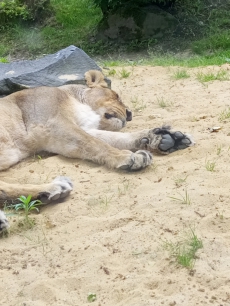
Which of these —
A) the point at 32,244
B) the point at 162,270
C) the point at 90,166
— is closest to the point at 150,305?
the point at 162,270

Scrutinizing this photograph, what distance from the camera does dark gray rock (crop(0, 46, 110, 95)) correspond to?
686cm

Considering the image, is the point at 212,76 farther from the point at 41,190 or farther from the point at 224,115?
the point at 41,190

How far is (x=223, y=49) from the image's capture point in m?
10.7

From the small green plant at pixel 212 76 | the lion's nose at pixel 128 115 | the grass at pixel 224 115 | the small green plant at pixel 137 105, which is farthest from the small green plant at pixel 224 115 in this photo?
the small green plant at pixel 212 76

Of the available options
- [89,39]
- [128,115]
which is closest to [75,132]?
[128,115]

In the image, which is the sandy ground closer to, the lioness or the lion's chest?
the lioness

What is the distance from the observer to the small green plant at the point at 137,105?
692cm

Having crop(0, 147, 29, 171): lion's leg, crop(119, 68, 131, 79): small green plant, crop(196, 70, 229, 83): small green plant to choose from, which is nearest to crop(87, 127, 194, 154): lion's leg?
crop(0, 147, 29, 171): lion's leg

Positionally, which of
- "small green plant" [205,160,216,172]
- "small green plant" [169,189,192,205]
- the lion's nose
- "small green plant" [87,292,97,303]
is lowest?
the lion's nose

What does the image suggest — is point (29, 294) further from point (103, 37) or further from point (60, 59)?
point (103, 37)

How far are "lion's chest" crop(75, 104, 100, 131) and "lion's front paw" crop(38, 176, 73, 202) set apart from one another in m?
1.52

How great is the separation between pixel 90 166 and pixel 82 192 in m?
0.71

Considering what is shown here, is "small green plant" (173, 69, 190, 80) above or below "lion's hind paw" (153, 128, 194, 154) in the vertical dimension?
below

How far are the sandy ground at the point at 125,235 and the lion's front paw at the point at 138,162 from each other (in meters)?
0.07
